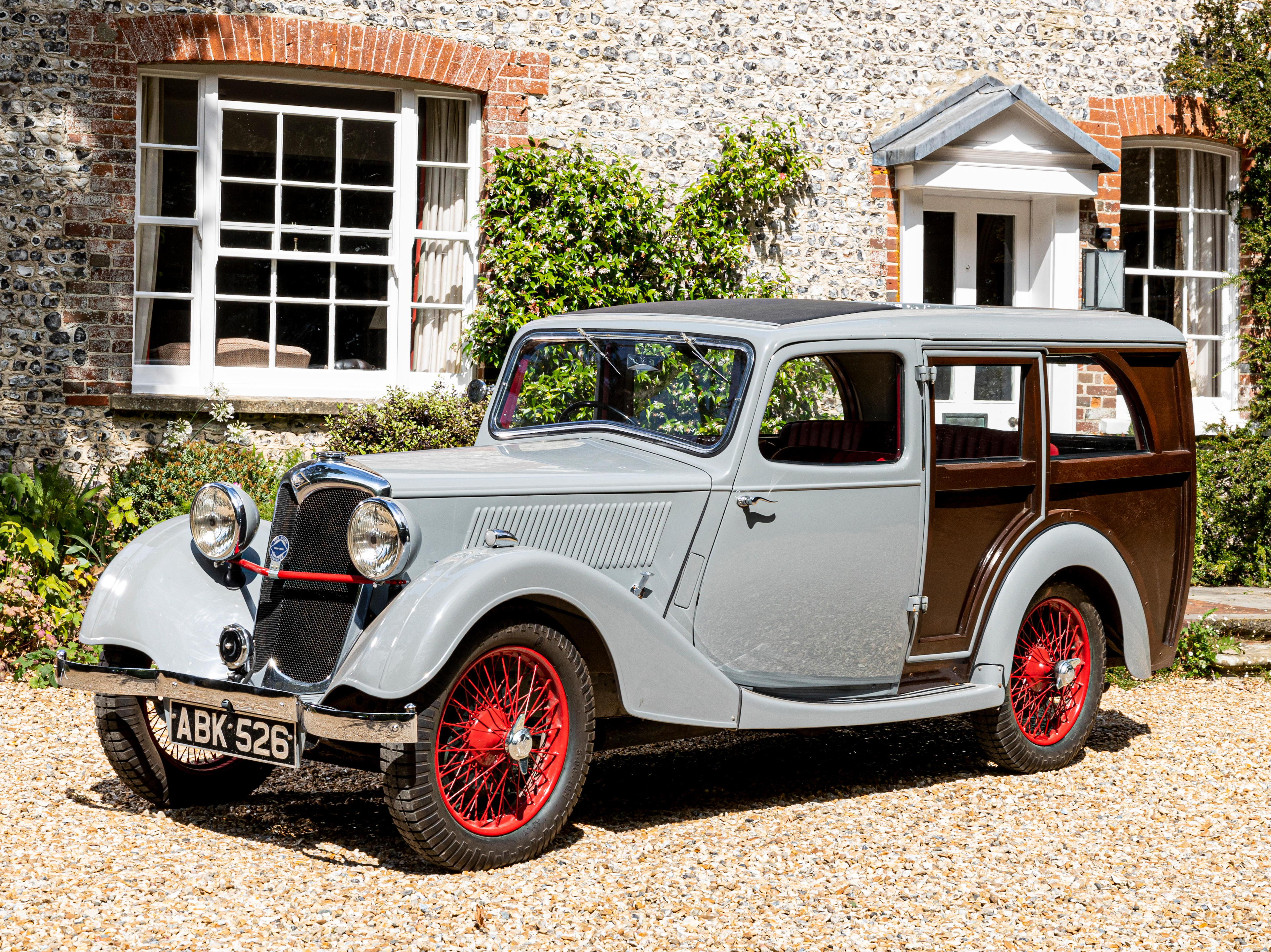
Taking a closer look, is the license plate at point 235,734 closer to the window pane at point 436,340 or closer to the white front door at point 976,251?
the window pane at point 436,340

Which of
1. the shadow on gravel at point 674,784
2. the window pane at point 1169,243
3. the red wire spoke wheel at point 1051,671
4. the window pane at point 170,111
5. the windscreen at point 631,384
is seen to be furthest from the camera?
the window pane at point 1169,243

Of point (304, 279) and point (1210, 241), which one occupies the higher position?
point (1210, 241)

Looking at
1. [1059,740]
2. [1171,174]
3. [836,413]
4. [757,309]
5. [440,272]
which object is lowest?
[1059,740]

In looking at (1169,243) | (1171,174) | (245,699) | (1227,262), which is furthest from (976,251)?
(245,699)

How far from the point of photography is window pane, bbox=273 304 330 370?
852cm

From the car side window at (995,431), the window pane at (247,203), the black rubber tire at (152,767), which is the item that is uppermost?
the window pane at (247,203)

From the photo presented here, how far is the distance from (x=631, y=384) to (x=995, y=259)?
237 inches

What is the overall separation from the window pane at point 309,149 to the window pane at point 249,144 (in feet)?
0.24

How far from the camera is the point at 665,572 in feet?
14.2

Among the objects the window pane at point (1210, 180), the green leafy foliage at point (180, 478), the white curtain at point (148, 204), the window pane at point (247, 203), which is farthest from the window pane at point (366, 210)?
the window pane at point (1210, 180)

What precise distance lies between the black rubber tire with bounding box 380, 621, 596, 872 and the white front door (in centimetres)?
647

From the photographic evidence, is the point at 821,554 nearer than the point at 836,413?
Yes

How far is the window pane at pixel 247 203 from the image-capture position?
8398 millimetres

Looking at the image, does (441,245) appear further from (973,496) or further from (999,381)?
(973,496)
